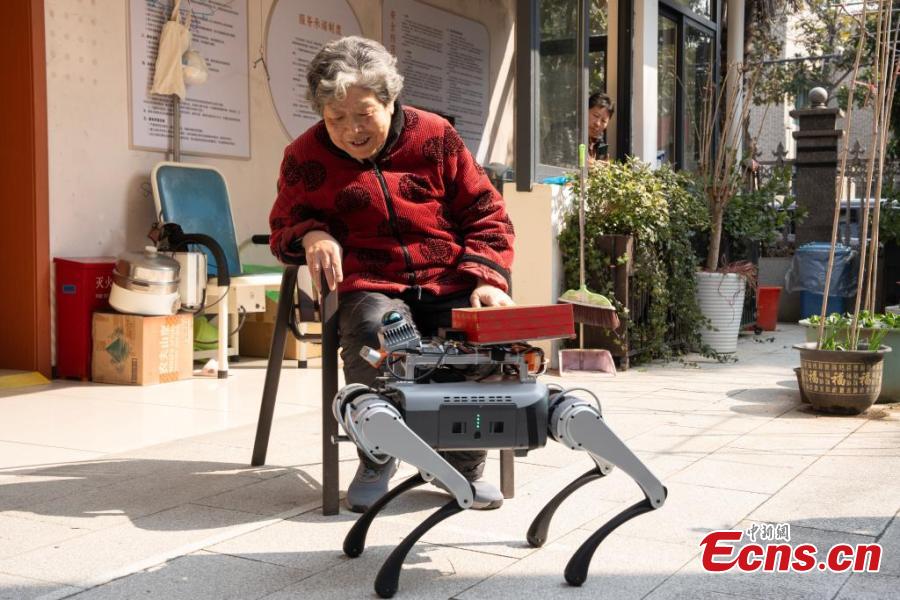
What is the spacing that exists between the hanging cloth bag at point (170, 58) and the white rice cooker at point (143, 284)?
105 centimetres

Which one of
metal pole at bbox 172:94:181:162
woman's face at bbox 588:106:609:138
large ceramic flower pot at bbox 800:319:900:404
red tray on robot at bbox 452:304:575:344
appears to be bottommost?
large ceramic flower pot at bbox 800:319:900:404

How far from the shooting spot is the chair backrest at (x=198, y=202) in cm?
535

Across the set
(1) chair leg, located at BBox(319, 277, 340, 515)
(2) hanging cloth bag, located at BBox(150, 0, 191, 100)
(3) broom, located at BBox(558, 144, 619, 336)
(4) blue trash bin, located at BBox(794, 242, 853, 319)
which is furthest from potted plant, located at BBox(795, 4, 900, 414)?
(4) blue trash bin, located at BBox(794, 242, 853, 319)

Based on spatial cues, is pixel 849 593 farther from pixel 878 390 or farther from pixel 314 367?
pixel 314 367

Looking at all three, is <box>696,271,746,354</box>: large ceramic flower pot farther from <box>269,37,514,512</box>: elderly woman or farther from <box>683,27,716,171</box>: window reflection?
<box>269,37,514,512</box>: elderly woman

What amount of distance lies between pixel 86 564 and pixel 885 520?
1.93 metres

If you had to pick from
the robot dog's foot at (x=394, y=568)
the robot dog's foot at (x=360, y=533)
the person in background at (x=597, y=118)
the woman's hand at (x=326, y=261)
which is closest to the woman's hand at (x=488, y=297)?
the woman's hand at (x=326, y=261)

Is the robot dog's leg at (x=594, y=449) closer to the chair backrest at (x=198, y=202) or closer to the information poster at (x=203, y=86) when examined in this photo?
the chair backrest at (x=198, y=202)

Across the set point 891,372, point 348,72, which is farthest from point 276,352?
point 891,372

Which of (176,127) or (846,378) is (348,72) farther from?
(176,127)

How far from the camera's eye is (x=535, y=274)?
224 inches

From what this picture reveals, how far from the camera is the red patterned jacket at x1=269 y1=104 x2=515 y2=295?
2756 millimetres

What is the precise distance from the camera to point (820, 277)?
851 centimetres

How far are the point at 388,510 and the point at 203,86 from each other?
12.3 ft
